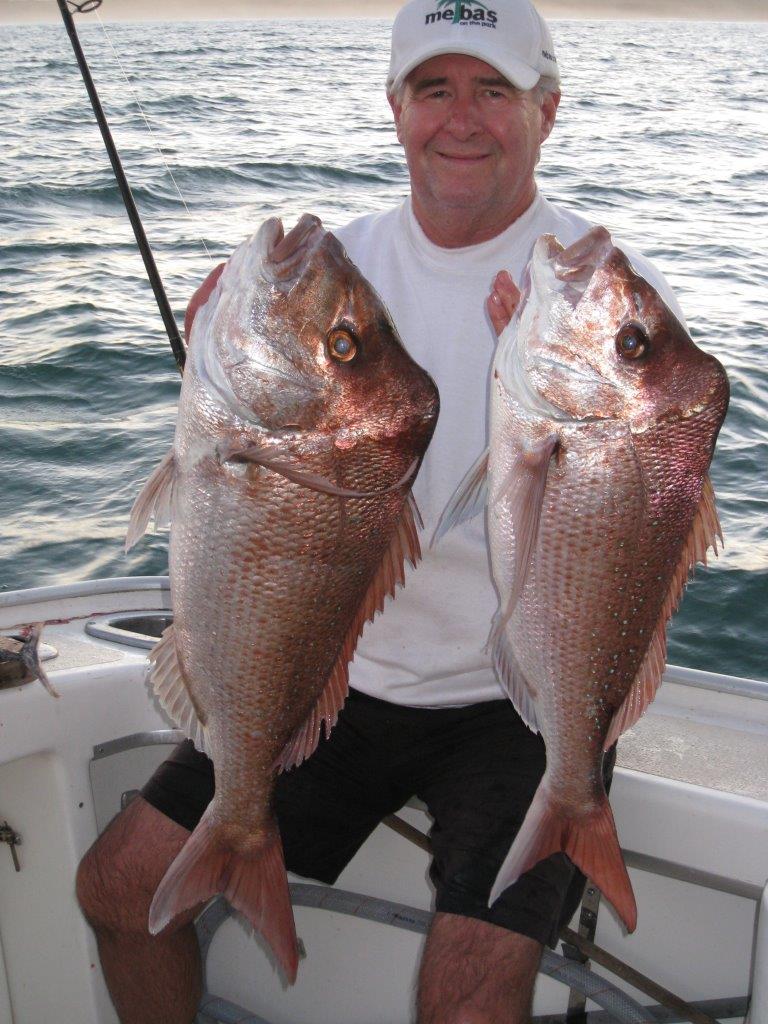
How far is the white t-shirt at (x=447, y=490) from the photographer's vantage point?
261 cm

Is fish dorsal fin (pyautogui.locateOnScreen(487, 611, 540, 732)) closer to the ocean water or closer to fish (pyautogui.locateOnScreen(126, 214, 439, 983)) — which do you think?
fish (pyautogui.locateOnScreen(126, 214, 439, 983))

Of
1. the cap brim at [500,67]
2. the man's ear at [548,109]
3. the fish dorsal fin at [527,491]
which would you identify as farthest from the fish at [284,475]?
the man's ear at [548,109]

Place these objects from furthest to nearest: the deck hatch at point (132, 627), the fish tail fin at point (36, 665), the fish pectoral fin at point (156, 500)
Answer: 1. the deck hatch at point (132, 627)
2. the fish tail fin at point (36, 665)
3. the fish pectoral fin at point (156, 500)

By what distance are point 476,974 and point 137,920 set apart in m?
0.86

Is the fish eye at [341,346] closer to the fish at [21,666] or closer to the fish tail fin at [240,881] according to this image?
the fish tail fin at [240,881]

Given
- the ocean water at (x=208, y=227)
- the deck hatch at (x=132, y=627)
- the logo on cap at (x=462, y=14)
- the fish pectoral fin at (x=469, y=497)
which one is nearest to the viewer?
the fish pectoral fin at (x=469, y=497)

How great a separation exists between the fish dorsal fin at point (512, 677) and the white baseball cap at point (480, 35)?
142cm

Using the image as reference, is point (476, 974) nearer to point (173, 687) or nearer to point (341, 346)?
point (173, 687)

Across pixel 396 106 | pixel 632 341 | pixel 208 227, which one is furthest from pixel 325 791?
pixel 208 227

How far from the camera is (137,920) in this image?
8.42ft

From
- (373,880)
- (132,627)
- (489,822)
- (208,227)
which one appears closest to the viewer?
(489,822)

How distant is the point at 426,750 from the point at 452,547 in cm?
51

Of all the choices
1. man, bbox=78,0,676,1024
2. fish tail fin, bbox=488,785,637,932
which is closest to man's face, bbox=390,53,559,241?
man, bbox=78,0,676,1024

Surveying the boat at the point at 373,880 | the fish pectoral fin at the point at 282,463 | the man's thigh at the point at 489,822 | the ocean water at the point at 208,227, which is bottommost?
the ocean water at the point at 208,227
